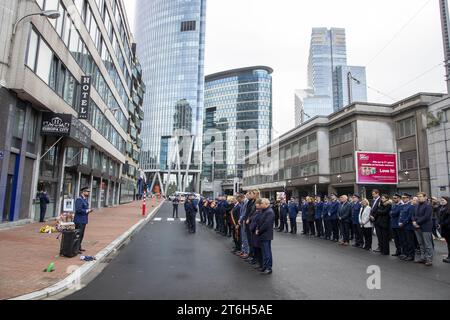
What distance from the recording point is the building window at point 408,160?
34062 mm

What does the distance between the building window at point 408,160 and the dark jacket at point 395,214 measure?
26198 mm

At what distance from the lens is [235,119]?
145 m

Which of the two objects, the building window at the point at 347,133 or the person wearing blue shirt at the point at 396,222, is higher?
the building window at the point at 347,133

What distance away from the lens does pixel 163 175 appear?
134 m

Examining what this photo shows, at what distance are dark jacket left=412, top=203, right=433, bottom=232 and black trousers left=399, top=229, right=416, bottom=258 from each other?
82cm

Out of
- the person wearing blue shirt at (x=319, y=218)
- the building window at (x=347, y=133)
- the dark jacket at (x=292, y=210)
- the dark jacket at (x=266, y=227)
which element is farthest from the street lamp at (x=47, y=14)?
the building window at (x=347, y=133)

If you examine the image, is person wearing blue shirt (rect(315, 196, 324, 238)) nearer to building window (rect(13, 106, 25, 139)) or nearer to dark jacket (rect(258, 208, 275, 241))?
dark jacket (rect(258, 208, 275, 241))

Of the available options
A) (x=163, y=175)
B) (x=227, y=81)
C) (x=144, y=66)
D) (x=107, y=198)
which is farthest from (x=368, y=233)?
(x=227, y=81)

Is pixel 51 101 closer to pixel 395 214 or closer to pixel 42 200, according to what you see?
pixel 42 200

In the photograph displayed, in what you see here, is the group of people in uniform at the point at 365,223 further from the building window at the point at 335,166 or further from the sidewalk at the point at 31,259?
the building window at the point at 335,166

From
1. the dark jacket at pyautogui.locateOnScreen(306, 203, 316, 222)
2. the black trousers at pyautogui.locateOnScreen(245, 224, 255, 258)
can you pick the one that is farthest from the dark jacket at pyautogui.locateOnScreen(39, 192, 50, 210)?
the dark jacket at pyautogui.locateOnScreen(306, 203, 316, 222)

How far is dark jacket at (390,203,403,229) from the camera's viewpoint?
11.1m
